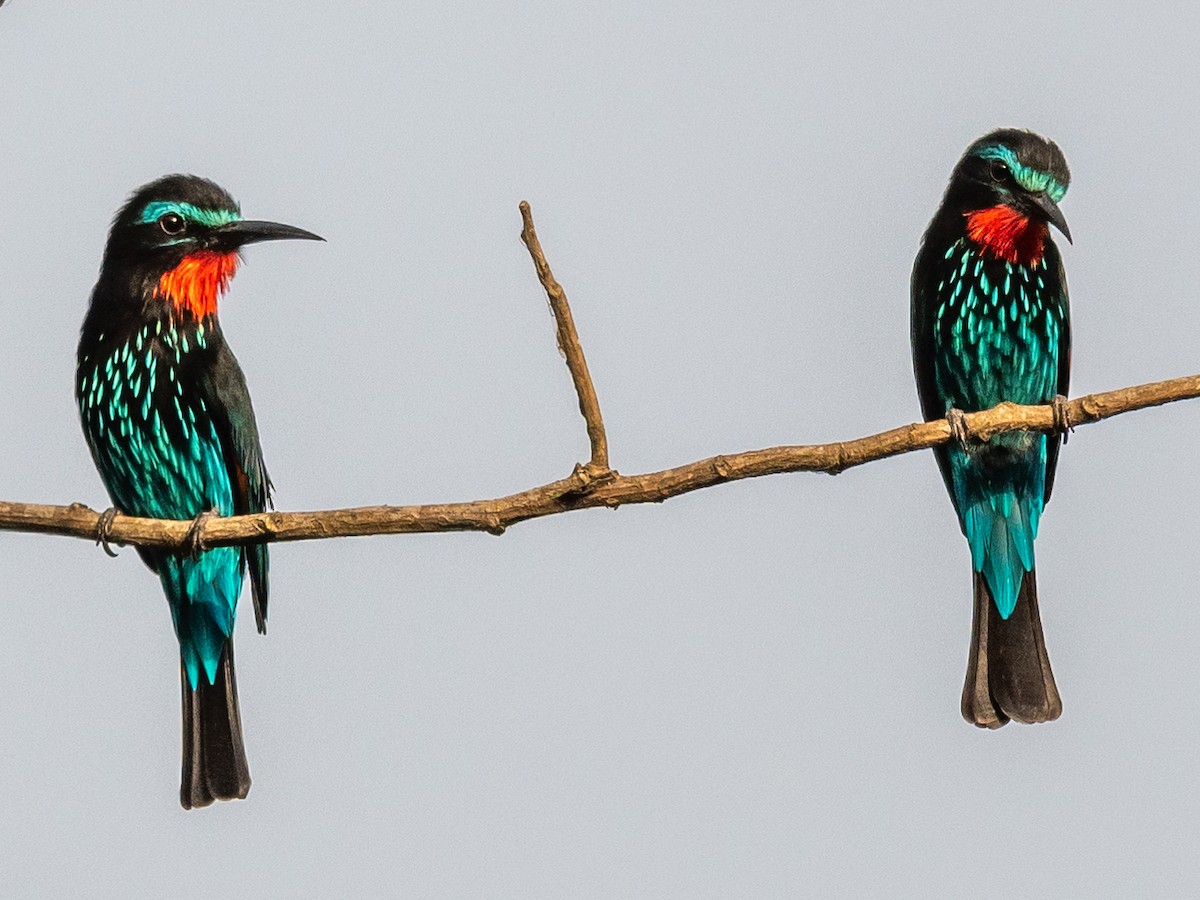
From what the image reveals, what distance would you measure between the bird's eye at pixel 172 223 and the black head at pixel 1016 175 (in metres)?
3.12

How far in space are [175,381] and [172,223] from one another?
2.04 ft

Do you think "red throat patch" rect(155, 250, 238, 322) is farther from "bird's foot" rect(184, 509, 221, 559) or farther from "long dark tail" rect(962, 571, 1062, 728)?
"long dark tail" rect(962, 571, 1062, 728)

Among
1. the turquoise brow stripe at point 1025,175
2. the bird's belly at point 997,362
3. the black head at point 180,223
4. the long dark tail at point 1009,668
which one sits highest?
the black head at point 180,223

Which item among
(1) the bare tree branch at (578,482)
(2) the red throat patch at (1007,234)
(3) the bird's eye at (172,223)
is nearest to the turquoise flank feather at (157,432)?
(3) the bird's eye at (172,223)

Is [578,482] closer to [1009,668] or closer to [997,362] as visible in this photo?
[997,362]

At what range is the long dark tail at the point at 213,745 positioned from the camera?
7777 mm

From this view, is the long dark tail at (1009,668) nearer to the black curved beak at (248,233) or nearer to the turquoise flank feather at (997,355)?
the turquoise flank feather at (997,355)

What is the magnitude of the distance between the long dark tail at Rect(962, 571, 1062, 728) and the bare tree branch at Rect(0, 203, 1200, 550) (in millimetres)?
2235

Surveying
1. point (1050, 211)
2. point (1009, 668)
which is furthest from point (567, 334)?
point (1009, 668)

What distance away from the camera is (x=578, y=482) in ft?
17.3

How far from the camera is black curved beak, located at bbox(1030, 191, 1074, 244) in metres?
7.42

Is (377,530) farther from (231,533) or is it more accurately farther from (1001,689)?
(1001,689)

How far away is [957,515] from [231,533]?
11.2ft

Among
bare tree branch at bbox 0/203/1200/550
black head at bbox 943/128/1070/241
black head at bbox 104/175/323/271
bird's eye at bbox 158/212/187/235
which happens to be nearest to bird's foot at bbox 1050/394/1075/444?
bare tree branch at bbox 0/203/1200/550
